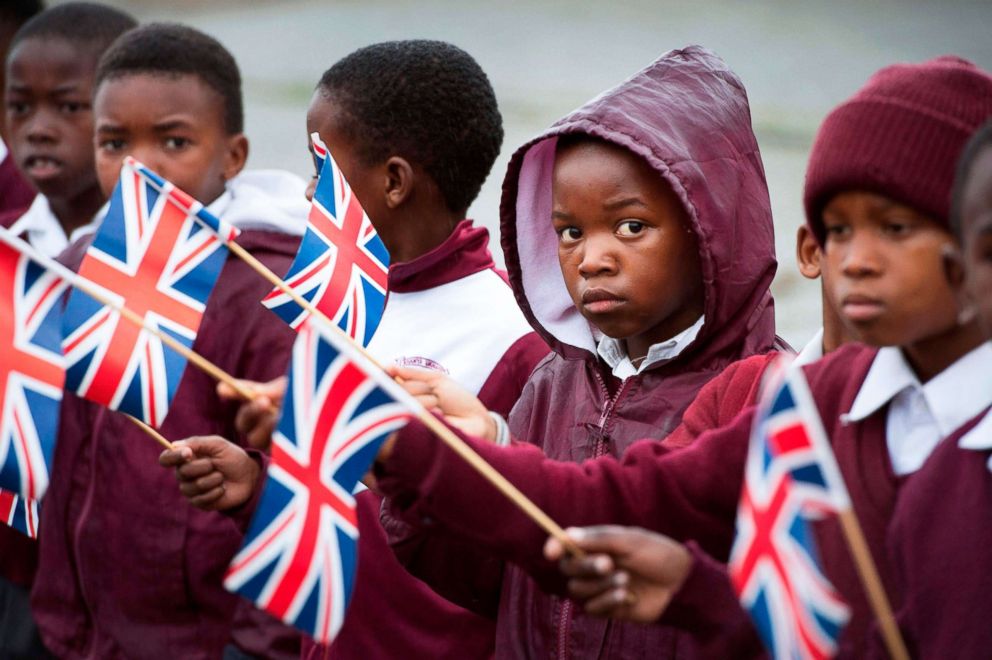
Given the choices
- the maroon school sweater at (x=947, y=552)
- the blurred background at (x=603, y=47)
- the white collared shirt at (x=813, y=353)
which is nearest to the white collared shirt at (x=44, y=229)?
the white collared shirt at (x=813, y=353)

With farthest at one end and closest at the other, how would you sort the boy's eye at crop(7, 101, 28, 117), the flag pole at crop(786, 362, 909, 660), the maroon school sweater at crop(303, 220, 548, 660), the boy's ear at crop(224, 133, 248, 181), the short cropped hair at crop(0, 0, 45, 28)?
1. the short cropped hair at crop(0, 0, 45, 28)
2. the boy's eye at crop(7, 101, 28, 117)
3. the boy's ear at crop(224, 133, 248, 181)
4. the maroon school sweater at crop(303, 220, 548, 660)
5. the flag pole at crop(786, 362, 909, 660)

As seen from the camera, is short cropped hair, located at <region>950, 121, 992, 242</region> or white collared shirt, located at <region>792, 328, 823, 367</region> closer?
short cropped hair, located at <region>950, 121, 992, 242</region>

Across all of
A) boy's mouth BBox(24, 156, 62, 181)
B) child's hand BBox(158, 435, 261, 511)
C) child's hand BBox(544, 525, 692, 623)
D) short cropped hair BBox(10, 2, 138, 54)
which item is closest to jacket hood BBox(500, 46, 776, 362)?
child's hand BBox(158, 435, 261, 511)

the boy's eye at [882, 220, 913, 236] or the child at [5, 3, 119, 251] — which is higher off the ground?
the child at [5, 3, 119, 251]

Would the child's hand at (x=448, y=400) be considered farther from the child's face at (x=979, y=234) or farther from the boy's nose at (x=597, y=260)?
the child's face at (x=979, y=234)

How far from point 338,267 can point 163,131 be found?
1.24 m

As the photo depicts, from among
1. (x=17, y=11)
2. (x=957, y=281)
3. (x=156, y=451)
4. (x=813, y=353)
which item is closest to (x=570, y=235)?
(x=813, y=353)

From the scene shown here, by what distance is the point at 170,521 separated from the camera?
→ 13.1ft

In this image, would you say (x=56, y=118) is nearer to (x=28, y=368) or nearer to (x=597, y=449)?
(x=28, y=368)

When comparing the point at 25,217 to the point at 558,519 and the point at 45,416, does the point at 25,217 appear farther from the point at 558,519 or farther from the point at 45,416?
the point at 558,519

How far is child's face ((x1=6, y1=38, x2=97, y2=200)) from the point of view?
5.20 meters

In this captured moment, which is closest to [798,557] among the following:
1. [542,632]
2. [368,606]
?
[542,632]

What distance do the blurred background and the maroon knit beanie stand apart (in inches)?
201

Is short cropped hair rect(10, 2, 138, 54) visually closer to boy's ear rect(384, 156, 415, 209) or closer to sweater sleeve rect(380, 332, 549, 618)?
boy's ear rect(384, 156, 415, 209)
